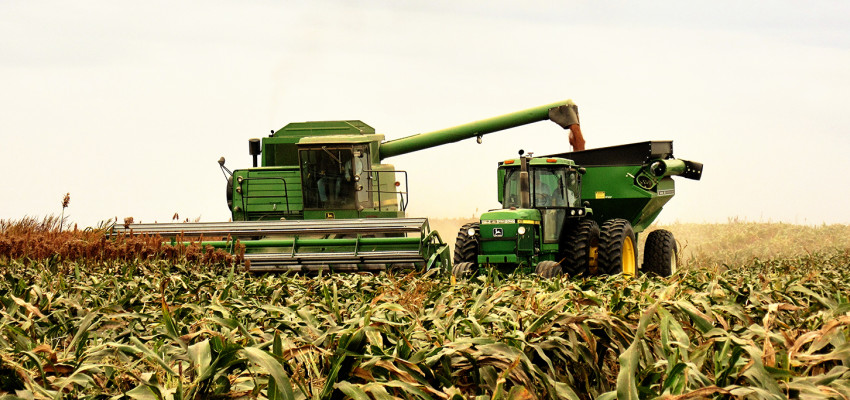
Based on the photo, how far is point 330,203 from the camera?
15047 millimetres

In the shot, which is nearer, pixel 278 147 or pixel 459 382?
pixel 459 382

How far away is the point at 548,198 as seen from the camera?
12.8 meters

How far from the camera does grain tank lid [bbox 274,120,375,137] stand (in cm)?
1695

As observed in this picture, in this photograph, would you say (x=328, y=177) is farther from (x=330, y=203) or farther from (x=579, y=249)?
(x=579, y=249)

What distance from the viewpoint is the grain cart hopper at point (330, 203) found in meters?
11.6

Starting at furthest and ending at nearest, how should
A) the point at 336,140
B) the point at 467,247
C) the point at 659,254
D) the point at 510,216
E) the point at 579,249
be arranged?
1. the point at 659,254
2. the point at 336,140
3. the point at 579,249
4. the point at 467,247
5. the point at 510,216

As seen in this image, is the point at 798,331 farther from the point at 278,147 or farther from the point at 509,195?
the point at 278,147

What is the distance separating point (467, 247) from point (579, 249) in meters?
1.74

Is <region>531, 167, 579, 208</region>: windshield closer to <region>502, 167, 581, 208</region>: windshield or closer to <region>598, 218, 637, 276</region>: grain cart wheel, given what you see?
<region>502, 167, 581, 208</region>: windshield

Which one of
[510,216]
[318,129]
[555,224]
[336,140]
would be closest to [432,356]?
[510,216]

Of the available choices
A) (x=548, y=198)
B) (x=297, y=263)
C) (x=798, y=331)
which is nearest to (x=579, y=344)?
(x=798, y=331)

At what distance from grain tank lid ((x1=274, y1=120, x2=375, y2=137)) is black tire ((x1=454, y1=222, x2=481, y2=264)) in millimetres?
5301

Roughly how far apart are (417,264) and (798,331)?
7.96 m

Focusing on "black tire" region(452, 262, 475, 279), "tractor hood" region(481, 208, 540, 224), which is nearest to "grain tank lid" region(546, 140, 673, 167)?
"tractor hood" region(481, 208, 540, 224)
